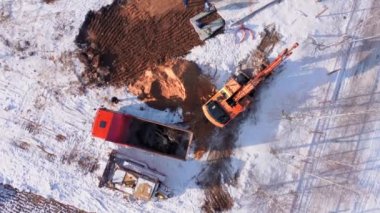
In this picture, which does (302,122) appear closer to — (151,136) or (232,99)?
(232,99)

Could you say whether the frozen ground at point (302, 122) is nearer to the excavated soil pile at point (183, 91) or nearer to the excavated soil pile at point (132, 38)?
the excavated soil pile at point (183, 91)

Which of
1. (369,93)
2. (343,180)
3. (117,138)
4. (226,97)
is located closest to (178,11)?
(226,97)

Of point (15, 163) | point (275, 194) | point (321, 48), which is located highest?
point (321, 48)

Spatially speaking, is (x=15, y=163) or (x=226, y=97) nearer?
(x=226, y=97)

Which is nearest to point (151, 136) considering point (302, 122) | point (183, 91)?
point (183, 91)

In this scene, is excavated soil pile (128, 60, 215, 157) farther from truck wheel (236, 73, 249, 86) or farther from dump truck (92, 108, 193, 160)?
truck wheel (236, 73, 249, 86)

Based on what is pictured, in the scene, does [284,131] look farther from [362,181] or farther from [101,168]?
[101,168]
